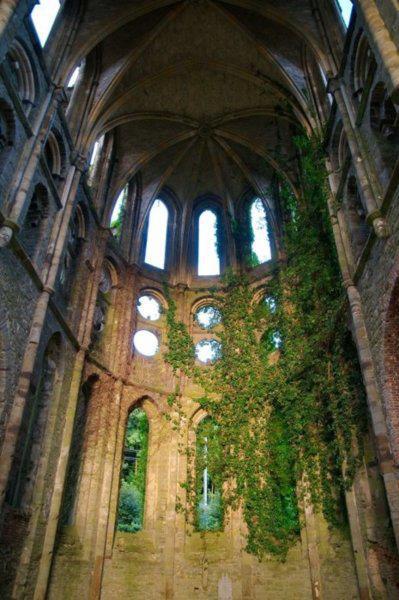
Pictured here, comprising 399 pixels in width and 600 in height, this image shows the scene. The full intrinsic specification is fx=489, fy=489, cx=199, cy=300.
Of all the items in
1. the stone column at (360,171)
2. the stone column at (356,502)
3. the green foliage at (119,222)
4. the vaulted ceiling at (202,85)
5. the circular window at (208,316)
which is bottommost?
the stone column at (356,502)

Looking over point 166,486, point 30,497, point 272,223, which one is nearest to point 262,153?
point 272,223

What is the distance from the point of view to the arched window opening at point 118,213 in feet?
60.2

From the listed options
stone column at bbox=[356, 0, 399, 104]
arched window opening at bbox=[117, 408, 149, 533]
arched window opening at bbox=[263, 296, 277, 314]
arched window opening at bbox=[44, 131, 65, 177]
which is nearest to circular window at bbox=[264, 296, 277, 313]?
arched window opening at bbox=[263, 296, 277, 314]

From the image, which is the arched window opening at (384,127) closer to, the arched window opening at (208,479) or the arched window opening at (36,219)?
the arched window opening at (36,219)

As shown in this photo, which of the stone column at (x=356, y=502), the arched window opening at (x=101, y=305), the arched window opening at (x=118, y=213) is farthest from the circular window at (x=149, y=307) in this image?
the stone column at (x=356, y=502)

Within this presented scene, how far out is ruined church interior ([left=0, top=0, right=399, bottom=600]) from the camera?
9.48 metres

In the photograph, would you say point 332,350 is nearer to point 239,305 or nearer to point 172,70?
point 239,305

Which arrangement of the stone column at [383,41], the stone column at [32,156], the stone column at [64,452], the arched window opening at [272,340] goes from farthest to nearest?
the arched window opening at [272,340]
the stone column at [64,452]
the stone column at [32,156]
the stone column at [383,41]

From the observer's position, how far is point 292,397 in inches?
532

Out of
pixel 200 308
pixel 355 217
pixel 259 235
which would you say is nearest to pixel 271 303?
pixel 200 308

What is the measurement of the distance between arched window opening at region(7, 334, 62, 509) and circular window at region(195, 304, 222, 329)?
6.59 meters

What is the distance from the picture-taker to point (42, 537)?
35.5 ft

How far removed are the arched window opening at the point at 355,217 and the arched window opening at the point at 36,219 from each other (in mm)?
7140

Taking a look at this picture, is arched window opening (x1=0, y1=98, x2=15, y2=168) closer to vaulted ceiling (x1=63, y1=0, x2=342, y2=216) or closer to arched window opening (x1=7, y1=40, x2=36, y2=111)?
arched window opening (x1=7, y1=40, x2=36, y2=111)
